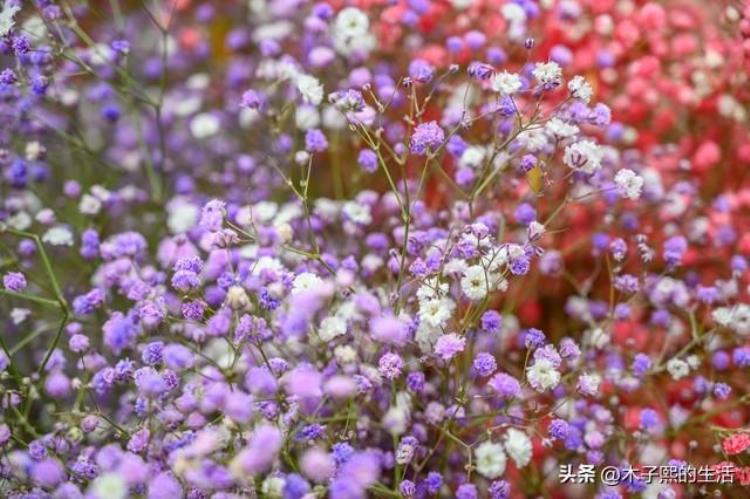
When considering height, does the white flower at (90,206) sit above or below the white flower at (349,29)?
below

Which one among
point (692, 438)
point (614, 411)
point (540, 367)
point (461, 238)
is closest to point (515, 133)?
point (461, 238)

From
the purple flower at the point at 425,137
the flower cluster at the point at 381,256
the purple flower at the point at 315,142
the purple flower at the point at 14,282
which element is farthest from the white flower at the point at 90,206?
the purple flower at the point at 425,137

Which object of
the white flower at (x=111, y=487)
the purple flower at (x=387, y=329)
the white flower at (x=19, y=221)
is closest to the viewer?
the white flower at (x=111, y=487)

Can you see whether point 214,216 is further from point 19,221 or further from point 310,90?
point 19,221

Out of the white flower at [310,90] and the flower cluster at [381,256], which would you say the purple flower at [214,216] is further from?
the white flower at [310,90]

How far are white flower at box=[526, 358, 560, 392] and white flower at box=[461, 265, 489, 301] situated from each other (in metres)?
0.11

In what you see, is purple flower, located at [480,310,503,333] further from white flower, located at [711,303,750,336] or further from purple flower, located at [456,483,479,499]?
white flower, located at [711,303,750,336]

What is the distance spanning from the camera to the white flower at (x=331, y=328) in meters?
1.01

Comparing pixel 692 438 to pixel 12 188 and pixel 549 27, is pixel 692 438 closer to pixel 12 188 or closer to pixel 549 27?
pixel 549 27

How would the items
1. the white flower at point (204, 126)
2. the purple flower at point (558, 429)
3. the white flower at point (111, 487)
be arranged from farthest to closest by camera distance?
the white flower at point (204, 126)
the purple flower at point (558, 429)
the white flower at point (111, 487)

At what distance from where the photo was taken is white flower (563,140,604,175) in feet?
3.68

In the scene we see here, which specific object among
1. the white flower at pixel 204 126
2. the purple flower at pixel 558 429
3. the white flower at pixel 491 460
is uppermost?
the white flower at pixel 204 126

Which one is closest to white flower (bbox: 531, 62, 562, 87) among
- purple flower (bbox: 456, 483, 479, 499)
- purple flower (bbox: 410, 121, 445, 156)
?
purple flower (bbox: 410, 121, 445, 156)

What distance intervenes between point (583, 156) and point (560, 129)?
0.15 feet
